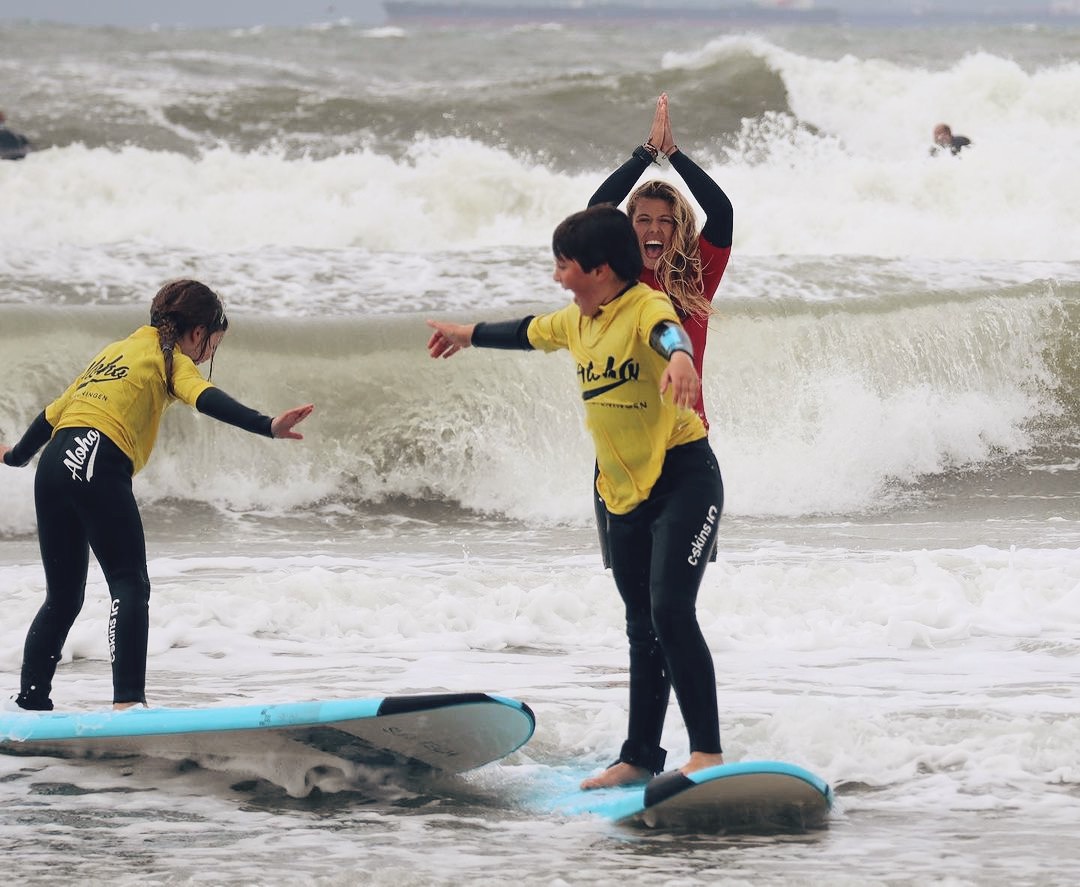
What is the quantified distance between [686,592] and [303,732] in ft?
3.72

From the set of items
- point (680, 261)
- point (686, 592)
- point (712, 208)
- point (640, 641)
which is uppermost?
point (712, 208)

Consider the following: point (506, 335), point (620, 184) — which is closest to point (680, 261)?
point (620, 184)

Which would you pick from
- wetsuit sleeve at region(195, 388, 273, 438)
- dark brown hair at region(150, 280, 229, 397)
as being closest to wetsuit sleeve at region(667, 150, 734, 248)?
wetsuit sleeve at region(195, 388, 273, 438)

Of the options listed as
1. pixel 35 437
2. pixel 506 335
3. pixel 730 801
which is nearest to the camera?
pixel 730 801

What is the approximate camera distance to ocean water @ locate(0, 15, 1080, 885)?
392 centimetres

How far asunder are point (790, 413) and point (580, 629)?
5.11 m

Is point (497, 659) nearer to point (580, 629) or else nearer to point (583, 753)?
point (580, 629)

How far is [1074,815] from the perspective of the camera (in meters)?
3.85

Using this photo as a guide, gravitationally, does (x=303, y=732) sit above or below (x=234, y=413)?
below

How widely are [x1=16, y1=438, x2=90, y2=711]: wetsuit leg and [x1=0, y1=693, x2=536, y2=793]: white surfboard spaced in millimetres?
171

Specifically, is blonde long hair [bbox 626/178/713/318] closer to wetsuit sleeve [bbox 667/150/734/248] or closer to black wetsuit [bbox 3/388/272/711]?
wetsuit sleeve [bbox 667/150/734/248]

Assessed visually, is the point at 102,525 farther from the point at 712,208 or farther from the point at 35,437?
the point at 712,208

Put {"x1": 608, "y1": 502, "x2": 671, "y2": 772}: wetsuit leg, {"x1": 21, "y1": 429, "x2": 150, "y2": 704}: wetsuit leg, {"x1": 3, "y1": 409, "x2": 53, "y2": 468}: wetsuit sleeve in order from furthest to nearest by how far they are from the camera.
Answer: {"x1": 3, "y1": 409, "x2": 53, "y2": 468}: wetsuit sleeve → {"x1": 21, "y1": 429, "x2": 150, "y2": 704}: wetsuit leg → {"x1": 608, "y1": 502, "x2": 671, "y2": 772}: wetsuit leg

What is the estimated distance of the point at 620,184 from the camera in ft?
14.0
